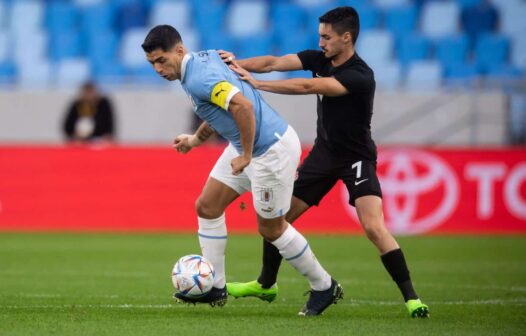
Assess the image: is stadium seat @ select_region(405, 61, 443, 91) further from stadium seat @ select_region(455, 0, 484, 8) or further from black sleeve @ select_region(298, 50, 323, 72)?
black sleeve @ select_region(298, 50, 323, 72)

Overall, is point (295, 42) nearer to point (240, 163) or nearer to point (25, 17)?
point (25, 17)

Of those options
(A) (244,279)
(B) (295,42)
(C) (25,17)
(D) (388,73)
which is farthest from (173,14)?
(A) (244,279)

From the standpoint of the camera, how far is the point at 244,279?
10.4m

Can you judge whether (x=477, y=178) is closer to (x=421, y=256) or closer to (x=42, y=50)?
(x=421, y=256)

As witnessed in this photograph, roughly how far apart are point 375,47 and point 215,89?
13.0 m

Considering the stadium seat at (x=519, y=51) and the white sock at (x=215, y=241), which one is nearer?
the white sock at (x=215, y=241)

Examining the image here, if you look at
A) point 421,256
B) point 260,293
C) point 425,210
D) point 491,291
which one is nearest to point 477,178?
point 425,210

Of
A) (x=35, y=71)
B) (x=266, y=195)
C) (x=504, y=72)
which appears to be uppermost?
(x=35, y=71)

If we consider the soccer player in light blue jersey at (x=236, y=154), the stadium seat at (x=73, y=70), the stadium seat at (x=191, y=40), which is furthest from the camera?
the stadium seat at (x=73, y=70)

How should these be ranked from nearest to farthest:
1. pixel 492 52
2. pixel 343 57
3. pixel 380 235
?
pixel 380 235, pixel 343 57, pixel 492 52

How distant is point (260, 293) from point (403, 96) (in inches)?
399

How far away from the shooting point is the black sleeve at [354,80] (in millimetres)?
7883

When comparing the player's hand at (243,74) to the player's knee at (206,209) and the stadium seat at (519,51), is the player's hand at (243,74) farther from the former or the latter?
the stadium seat at (519,51)

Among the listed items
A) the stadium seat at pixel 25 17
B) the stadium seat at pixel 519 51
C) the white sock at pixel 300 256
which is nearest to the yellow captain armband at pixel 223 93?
the white sock at pixel 300 256
